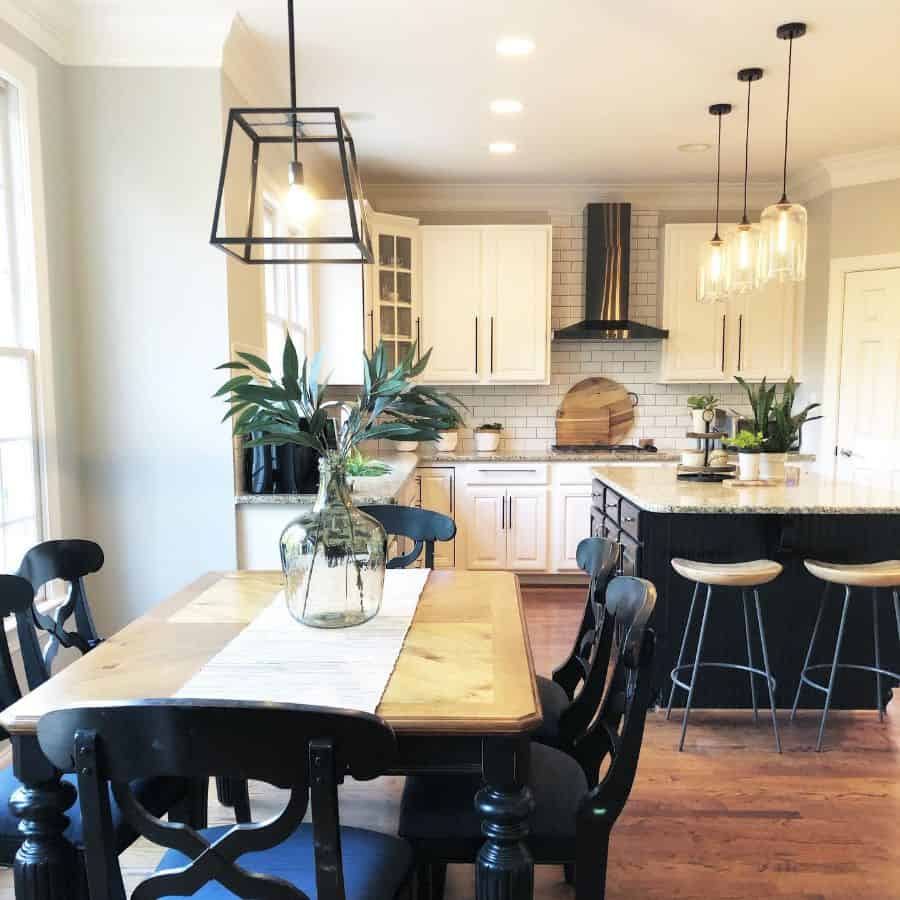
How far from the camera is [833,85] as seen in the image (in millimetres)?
3564

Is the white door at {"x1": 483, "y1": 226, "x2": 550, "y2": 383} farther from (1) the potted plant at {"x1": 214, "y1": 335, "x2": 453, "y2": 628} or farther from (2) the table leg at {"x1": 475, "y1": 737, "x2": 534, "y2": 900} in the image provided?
(2) the table leg at {"x1": 475, "y1": 737, "x2": 534, "y2": 900}

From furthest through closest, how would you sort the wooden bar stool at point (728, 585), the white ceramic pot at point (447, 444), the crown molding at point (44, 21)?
the white ceramic pot at point (447, 444)
the wooden bar stool at point (728, 585)
the crown molding at point (44, 21)

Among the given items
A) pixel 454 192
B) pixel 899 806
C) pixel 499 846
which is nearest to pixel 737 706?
pixel 899 806

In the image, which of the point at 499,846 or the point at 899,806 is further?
the point at 899,806

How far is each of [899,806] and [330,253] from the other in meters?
4.09

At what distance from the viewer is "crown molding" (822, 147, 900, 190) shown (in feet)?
15.1

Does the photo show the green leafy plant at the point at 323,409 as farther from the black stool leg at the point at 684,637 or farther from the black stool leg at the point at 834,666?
the black stool leg at the point at 834,666

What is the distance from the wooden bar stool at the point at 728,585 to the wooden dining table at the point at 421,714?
1.30 meters

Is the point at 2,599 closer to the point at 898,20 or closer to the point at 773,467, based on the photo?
the point at 773,467

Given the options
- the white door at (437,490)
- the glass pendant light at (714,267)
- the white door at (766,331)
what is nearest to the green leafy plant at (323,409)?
the glass pendant light at (714,267)

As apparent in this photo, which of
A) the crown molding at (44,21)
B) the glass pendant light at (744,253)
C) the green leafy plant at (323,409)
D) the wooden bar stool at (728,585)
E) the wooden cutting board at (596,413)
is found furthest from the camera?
the wooden cutting board at (596,413)

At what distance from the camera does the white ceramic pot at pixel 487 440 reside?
5.43 meters

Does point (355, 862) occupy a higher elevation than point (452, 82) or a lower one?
lower

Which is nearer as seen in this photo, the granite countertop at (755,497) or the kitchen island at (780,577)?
the granite countertop at (755,497)
